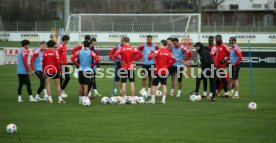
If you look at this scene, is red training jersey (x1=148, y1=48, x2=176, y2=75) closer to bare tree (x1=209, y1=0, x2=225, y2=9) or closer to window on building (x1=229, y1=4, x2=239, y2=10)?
bare tree (x1=209, y1=0, x2=225, y2=9)

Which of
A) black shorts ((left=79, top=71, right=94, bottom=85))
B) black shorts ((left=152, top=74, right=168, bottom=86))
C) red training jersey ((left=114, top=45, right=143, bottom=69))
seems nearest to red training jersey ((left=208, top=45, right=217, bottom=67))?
black shorts ((left=152, top=74, right=168, bottom=86))

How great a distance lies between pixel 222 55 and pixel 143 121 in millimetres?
7086

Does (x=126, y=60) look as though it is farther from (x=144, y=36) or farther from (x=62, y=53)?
(x=144, y=36)

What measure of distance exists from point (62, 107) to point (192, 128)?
18.8ft

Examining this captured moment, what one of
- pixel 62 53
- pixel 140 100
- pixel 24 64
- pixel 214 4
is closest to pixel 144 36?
pixel 62 53

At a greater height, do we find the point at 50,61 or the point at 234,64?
the point at 50,61

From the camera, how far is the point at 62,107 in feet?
63.4

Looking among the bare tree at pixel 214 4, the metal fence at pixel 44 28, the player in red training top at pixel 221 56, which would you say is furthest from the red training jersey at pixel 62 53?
the bare tree at pixel 214 4

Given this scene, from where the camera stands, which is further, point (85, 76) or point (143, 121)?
point (85, 76)

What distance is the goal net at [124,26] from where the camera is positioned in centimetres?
3716

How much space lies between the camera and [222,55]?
2233 cm

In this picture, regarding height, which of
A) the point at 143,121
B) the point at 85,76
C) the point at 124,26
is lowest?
the point at 143,121

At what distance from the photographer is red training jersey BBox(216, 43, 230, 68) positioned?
22.3 meters

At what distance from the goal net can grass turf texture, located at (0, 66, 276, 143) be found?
48.1 ft
